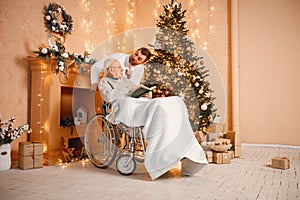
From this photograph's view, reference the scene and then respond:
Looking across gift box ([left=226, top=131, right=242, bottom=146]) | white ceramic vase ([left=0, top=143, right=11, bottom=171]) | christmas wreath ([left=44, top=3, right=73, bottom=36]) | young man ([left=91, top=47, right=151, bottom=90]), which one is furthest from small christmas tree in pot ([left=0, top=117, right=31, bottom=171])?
gift box ([left=226, top=131, right=242, bottom=146])

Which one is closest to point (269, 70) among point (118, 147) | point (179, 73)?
point (179, 73)

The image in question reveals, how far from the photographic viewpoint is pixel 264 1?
4.57 metres

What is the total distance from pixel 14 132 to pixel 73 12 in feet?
7.00

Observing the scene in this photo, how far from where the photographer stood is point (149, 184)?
7.16ft

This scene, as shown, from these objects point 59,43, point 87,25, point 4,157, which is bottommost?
point 4,157

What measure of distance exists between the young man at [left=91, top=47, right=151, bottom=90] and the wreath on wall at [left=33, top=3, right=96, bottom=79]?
24 cm

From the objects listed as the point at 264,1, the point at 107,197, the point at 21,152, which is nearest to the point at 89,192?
the point at 107,197

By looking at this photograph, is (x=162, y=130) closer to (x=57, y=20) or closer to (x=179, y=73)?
(x=179, y=73)

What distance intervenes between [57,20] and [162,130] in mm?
2440

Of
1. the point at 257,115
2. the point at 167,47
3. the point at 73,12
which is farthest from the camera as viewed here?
the point at 257,115

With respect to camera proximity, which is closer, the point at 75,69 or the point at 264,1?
the point at 75,69

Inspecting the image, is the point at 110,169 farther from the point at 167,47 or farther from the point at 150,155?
the point at 167,47

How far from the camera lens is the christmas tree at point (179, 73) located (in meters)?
3.55

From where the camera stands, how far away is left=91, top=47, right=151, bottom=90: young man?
10.3 feet
